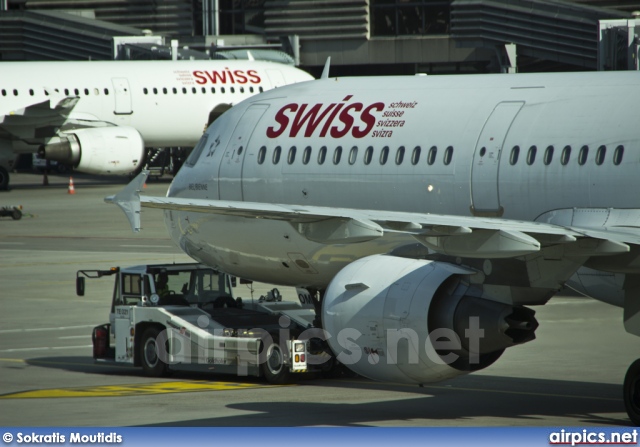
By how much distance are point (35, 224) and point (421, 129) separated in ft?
108

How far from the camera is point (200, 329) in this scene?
2062 cm

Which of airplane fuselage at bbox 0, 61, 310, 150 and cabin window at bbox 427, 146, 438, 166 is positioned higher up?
cabin window at bbox 427, 146, 438, 166

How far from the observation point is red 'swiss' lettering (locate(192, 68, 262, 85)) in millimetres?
63878

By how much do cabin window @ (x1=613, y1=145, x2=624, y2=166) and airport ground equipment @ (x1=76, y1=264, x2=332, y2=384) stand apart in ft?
19.9

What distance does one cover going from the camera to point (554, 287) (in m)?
15.0

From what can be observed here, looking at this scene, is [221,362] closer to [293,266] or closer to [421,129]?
[293,266]

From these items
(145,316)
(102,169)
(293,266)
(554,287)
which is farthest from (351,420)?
(102,169)

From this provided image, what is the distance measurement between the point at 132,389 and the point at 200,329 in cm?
158

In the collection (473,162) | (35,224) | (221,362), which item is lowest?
(35,224)

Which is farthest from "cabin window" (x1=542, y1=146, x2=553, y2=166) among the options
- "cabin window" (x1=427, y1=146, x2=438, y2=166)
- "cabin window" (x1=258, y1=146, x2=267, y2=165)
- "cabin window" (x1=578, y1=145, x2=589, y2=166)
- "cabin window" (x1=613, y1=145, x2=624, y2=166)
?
A: "cabin window" (x1=258, y1=146, x2=267, y2=165)

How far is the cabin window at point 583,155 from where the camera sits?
16.7m

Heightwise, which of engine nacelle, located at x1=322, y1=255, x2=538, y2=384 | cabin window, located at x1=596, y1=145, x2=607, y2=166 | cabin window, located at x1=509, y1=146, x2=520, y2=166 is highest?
cabin window, located at x1=596, y1=145, x2=607, y2=166

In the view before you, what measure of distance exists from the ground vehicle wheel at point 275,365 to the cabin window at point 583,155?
583 cm

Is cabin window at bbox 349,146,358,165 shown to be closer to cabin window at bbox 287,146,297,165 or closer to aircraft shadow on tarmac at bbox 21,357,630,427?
cabin window at bbox 287,146,297,165
